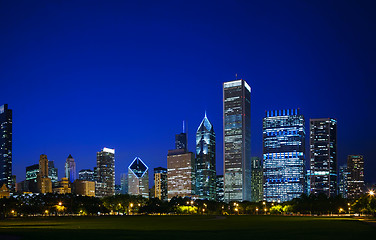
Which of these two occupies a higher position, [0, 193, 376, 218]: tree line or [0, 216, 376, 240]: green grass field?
[0, 216, 376, 240]: green grass field

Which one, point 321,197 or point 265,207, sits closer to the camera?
point 321,197

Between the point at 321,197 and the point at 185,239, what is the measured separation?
481ft

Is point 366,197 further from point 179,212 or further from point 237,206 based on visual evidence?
point 237,206

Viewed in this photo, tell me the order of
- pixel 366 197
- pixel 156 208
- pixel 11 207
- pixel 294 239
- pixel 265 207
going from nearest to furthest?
pixel 294 239 < pixel 366 197 < pixel 11 207 < pixel 156 208 < pixel 265 207

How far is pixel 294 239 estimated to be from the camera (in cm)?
3634

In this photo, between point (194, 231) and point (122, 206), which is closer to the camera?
point (194, 231)

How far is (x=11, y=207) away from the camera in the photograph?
13162 cm

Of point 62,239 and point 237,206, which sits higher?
point 62,239

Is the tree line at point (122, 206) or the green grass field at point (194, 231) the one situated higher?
the green grass field at point (194, 231)

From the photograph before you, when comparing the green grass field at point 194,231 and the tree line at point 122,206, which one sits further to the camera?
the tree line at point 122,206

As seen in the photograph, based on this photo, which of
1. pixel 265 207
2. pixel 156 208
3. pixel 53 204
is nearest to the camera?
pixel 53 204

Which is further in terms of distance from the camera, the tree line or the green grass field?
the tree line

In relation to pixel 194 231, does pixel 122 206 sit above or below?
below

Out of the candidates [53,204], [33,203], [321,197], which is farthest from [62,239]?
[321,197]
